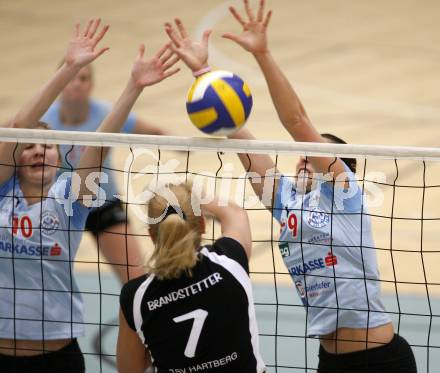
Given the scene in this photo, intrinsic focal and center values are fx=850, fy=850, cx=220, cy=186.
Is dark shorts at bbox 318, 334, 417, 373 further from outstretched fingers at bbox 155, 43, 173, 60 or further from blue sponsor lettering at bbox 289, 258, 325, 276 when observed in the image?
outstretched fingers at bbox 155, 43, 173, 60

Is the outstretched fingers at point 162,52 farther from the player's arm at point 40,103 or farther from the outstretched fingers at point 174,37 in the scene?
the player's arm at point 40,103

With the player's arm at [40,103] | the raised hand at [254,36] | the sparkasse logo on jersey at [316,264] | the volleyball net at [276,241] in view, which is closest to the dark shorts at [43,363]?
the volleyball net at [276,241]

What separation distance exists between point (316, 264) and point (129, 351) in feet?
Result: 3.46

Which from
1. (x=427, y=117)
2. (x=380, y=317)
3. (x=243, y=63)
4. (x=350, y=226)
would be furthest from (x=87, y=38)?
(x=243, y=63)

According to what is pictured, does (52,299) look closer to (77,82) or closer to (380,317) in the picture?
(380,317)

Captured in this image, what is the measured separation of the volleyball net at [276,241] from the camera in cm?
386

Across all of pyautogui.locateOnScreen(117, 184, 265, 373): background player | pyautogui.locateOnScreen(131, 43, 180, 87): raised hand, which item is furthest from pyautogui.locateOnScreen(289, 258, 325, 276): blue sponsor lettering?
pyautogui.locateOnScreen(131, 43, 180, 87): raised hand

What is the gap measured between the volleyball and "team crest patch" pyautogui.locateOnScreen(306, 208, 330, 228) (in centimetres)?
59

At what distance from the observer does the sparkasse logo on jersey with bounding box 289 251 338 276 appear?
3908 millimetres

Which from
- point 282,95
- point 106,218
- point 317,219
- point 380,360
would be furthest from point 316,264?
point 106,218

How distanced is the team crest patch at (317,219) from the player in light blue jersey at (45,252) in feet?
3.17

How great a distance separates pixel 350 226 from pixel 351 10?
381 inches

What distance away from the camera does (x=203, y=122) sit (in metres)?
3.65

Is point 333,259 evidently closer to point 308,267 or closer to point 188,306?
point 308,267
